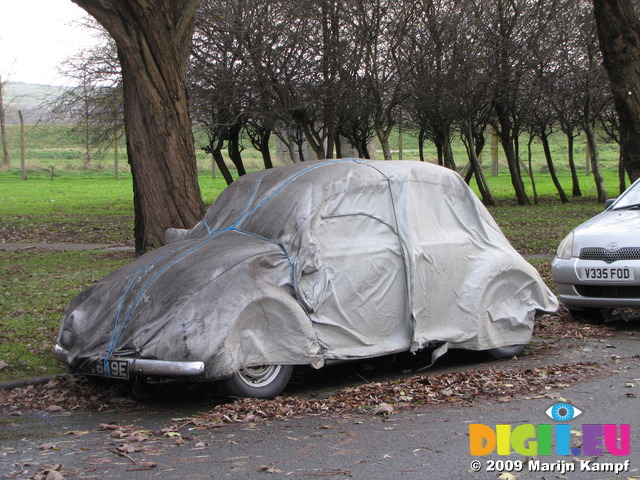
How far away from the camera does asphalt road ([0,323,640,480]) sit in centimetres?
430

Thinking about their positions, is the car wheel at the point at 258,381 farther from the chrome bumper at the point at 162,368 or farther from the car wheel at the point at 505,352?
the car wheel at the point at 505,352

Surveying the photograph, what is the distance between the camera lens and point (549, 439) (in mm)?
4793

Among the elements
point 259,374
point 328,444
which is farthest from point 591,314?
point 328,444

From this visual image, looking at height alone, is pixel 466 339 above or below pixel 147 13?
below

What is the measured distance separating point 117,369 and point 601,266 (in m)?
5.32

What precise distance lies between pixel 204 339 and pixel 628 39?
34.9ft

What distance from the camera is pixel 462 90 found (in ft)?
89.1

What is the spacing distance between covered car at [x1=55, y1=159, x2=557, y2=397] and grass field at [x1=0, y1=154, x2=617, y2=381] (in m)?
1.57

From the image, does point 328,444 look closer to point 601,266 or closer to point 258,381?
point 258,381

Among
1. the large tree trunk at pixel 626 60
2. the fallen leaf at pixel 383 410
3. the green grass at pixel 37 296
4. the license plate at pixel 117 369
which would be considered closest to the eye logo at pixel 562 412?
the fallen leaf at pixel 383 410

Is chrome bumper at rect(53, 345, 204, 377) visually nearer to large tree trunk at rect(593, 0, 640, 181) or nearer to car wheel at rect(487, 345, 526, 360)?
car wheel at rect(487, 345, 526, 360)

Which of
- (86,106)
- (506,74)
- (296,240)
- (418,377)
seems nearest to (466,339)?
(418,377)

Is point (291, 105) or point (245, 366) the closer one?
point (245, 366)

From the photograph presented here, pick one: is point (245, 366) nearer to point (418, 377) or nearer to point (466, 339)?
point (418, 377)
